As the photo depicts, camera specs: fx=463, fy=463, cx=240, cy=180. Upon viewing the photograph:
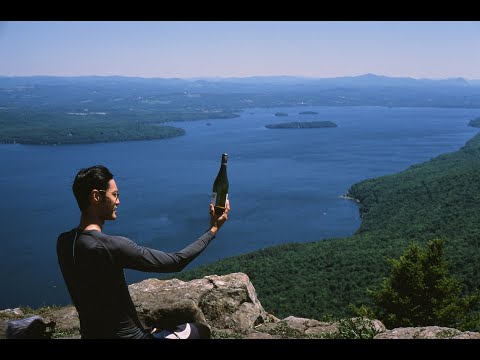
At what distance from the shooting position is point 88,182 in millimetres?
1924

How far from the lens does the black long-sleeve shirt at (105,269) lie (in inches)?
71.8

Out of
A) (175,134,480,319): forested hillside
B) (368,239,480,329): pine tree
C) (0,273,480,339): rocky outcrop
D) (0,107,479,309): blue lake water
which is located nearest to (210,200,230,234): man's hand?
(0,273,480,339): rocky outcrop

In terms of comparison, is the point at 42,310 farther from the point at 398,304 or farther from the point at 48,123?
the point at 48,123

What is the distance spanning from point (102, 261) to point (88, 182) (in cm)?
34

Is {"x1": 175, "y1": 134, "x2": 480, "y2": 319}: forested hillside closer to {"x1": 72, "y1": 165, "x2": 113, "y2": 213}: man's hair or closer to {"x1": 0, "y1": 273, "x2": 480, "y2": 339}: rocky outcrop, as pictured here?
{"x1": 0, "y1": 273, "x2": 480, "y2": 339}: rocky outcrop

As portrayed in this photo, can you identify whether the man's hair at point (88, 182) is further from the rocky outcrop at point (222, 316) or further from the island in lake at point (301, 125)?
the island in lake at point (301, 125)

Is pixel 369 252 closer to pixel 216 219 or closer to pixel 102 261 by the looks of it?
pixel 216 219

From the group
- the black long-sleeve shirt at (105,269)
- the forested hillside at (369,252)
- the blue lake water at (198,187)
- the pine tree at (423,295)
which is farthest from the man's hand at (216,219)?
the blue lake water at (198,187)

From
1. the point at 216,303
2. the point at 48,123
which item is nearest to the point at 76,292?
the point at 216,303

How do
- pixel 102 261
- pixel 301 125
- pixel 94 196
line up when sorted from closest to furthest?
pixel 102 261 < pixel 94 196 < pixel 301 125

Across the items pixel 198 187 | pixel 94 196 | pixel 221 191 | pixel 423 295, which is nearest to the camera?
pixel 94 196

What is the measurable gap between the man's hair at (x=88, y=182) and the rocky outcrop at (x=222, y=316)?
9.21 feet

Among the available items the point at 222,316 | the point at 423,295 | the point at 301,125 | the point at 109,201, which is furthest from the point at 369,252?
the point at 301,125
